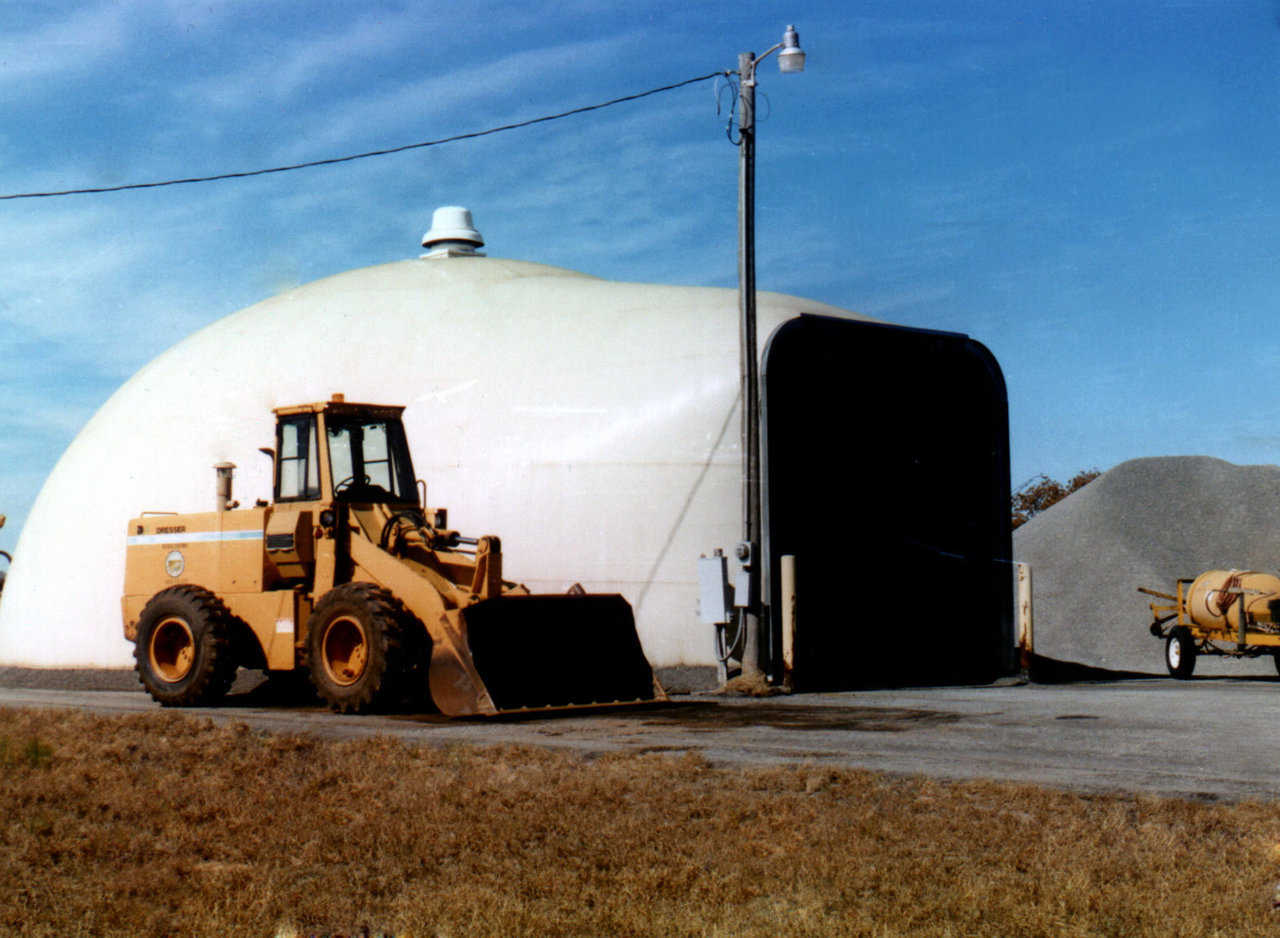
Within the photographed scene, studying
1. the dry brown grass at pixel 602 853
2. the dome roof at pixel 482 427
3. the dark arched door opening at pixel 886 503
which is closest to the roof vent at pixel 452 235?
the dome roof at pixel 482 427

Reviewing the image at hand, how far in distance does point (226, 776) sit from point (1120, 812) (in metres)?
5.72

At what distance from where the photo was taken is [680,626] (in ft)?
66.1

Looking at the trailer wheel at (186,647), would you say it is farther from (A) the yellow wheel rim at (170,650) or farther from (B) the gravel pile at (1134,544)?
(B) the gravel pile at (1134,544)

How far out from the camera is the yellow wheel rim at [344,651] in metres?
14.8

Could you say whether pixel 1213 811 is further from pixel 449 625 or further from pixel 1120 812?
pixel 449 625

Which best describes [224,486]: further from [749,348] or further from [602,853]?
[602,853]

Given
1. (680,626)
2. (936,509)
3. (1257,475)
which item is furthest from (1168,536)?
(680,626)

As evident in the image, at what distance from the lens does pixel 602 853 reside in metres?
7.34

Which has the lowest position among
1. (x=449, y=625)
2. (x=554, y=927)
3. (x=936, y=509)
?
(x=554, y=927)

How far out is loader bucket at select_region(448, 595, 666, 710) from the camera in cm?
1422

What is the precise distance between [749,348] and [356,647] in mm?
7101

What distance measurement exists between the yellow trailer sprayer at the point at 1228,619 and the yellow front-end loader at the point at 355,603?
16.3 m

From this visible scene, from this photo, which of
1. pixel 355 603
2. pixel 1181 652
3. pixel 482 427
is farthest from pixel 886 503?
pixel 1181 652

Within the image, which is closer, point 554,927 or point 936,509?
point 554,927
